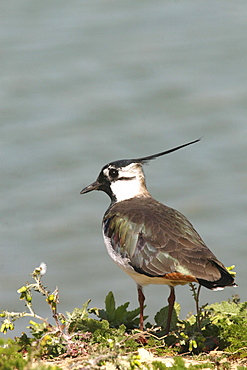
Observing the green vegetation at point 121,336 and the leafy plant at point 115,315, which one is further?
the leafy plant at point 115,315

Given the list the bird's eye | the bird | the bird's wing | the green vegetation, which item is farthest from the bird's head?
the green vegetation

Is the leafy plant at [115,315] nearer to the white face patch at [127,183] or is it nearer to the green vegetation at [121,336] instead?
the green vegetation at [121,336]

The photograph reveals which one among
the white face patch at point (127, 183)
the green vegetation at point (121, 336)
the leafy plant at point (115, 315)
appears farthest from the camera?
the white face patch at point (127, 183)

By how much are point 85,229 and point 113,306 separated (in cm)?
434

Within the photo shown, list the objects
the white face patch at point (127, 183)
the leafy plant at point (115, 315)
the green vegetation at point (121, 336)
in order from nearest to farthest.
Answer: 1. the green vegetation at point (121, 336)
2. the leafy plant at point (115, 315)
3. the white face patch at point (127, 183)

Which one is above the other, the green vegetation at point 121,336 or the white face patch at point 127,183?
the white face patch at point 127,183

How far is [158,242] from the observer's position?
636cm

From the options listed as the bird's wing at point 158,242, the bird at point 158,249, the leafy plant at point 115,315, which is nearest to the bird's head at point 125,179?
the bird at point 158,249

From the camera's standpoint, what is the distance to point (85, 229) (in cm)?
1109

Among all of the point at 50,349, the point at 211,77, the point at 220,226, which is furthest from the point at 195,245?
the point at 211,77

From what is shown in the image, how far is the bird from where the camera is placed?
590 cm

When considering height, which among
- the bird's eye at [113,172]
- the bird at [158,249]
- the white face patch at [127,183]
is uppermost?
the bird's eye at [113,172]

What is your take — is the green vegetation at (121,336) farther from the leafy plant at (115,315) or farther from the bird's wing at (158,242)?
the bird's wing at (158,242)

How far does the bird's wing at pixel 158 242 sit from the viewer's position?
19.6 ft
